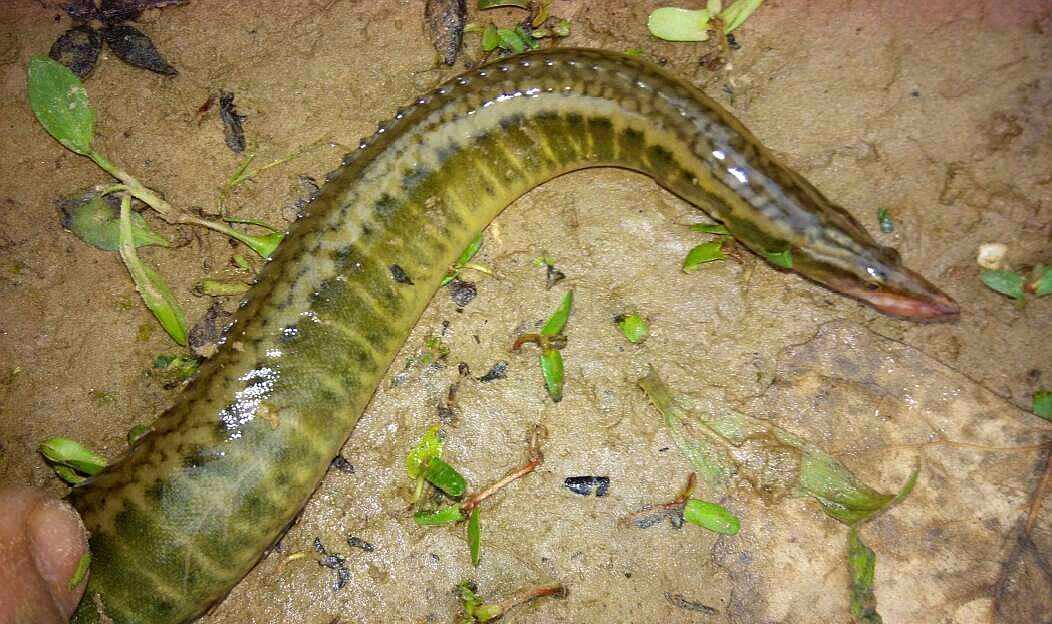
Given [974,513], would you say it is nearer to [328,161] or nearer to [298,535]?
[298,535]

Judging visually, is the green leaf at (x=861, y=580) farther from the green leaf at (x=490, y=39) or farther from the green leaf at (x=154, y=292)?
the green leaf at (x=154, y=292)

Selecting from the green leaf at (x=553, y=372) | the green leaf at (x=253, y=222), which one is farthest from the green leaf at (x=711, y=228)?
the green leaf at (x=253, y=222)

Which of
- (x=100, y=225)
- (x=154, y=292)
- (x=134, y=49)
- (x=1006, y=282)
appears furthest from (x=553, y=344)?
(x=134, y=49)

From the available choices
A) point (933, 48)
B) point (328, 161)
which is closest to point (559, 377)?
point (328, 161)

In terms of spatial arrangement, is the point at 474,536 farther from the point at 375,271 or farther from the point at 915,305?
the point at 915,305

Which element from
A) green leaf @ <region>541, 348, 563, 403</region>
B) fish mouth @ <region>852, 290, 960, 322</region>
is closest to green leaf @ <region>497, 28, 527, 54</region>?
green leaf @ <region>541, 348, 563, 403</region>

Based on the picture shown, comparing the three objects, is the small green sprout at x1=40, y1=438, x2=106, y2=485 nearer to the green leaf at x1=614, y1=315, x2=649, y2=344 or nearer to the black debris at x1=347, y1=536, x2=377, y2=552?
the black debris at x1=347, y1=536, x2=377, y2=552
